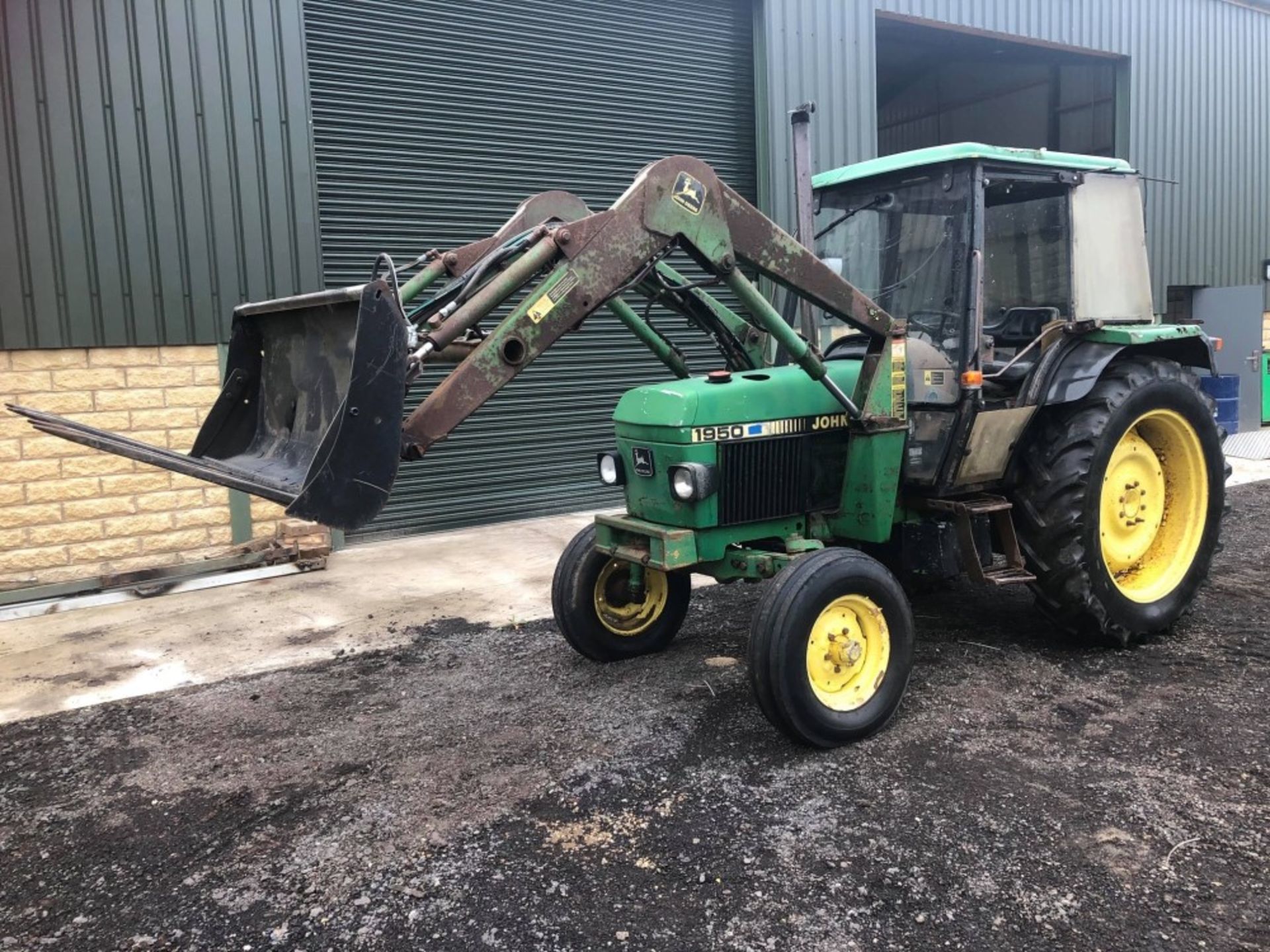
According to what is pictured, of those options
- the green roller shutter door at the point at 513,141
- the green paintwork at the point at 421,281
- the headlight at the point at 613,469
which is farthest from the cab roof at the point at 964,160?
the green roller shutter door at the point at 513,141

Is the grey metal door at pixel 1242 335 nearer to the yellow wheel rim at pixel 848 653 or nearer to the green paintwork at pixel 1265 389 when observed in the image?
the green paintwork at pixel 1265 389

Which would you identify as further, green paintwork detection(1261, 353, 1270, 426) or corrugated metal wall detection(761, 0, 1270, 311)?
green paintwork detection(1261, 353, 1270, 426)

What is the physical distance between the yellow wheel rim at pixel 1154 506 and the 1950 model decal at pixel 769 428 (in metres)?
1.54

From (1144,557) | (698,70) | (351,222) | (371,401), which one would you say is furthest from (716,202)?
(698,70)

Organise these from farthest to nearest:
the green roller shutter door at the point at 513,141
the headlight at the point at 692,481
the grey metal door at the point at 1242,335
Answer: the grey metal door at the point at 1242,335 < the green roller shutter door at the point at 513,141 < the headlight at the point at 692,481

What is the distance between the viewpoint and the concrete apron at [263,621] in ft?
16.4

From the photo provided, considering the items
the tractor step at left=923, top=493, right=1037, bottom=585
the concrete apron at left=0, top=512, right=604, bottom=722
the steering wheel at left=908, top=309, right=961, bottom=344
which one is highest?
the steering wheel at left=908, top=309, right=961, bottom=344

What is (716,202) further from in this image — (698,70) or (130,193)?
(698,70)

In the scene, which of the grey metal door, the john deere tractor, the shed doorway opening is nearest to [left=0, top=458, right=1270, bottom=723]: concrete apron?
the john deere tractor

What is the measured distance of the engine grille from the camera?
13.8ft

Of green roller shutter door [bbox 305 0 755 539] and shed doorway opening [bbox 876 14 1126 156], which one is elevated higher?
shed doorway opening [bbox 876 14 1126 156]

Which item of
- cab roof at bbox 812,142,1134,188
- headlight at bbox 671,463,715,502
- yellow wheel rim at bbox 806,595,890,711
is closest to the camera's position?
yellow wheel rim at bbox 806,595,890,711

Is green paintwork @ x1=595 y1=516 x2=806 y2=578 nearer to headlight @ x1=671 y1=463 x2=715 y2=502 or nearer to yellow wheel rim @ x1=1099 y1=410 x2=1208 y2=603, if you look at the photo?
headlight @ x1=671 y1=463 x2=715 y2=502

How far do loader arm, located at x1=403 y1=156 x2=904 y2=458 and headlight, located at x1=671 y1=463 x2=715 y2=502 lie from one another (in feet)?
2.00
